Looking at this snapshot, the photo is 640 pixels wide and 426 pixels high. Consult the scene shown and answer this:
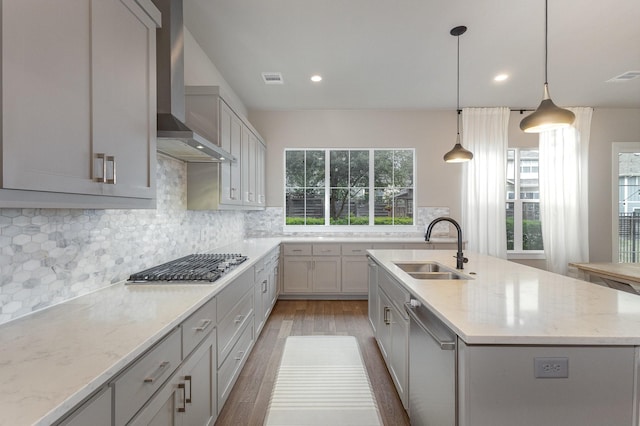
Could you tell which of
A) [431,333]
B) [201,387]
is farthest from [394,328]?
[201,387]

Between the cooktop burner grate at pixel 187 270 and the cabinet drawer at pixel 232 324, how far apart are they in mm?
291

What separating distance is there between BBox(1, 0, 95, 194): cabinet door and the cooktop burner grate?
850 millimetres

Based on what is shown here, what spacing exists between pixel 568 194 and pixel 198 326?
5716 mm

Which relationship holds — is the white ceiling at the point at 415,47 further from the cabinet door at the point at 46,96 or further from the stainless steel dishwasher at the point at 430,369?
the stainless steel dishwasher at the point at 430,369

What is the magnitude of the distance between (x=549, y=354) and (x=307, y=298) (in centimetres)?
370

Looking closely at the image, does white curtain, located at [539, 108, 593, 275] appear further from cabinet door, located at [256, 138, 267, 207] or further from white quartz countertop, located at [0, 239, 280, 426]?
white quartz countertop, located at [0, 239, 280, 426]

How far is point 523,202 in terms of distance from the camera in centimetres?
504

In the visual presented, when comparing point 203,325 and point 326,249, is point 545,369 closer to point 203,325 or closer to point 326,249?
point 203,325

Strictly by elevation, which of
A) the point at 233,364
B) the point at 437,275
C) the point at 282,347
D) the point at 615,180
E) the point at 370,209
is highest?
the point at 615,180

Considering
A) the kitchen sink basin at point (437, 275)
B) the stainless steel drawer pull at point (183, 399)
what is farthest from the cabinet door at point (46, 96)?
the kitchen sink basin at point (437, 275)

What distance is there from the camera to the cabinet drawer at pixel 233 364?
6.15 feet

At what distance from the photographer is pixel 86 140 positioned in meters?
1.10

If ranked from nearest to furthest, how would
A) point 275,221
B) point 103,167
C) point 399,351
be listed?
1. point 103,167
2. point 399,351
3. point 275,221

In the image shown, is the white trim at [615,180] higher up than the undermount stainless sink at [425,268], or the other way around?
the white trim at [615,180]
